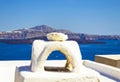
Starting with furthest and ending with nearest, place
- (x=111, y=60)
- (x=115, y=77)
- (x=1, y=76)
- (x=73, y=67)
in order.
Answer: (x=111, y=60) < (x=1, y=76) < (x=115, y=77) < (x=73, y=67)

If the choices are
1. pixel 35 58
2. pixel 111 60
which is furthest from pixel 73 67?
pixel 111 60

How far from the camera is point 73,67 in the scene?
432 centimetres

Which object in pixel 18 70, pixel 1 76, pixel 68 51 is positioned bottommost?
pixel 1 76

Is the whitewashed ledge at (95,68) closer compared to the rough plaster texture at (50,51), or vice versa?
the rough plaster texture at (50,51)

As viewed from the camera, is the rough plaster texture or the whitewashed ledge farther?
the whitewashed ledge

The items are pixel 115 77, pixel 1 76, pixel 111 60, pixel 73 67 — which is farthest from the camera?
pixel 111 60

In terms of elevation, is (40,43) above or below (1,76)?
above

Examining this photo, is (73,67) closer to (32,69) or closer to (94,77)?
(94,77)

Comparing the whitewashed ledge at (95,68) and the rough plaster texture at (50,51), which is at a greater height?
the rough plaster texture at (50,51)

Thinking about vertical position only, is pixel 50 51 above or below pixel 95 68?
above

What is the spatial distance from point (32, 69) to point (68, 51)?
1.91 ft

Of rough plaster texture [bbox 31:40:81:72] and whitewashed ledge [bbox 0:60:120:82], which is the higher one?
rough plaster texture [bbox 31:40:81:72]

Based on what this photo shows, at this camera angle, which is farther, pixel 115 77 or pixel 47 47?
pixel 115 77

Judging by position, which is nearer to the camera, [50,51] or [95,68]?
[50,51]
